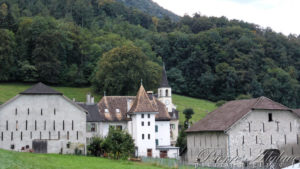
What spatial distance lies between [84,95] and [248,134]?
199ft

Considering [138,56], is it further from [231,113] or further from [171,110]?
[231,113]

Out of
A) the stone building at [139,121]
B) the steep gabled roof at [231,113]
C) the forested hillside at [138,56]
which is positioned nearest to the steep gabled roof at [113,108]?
the stone building at [139,121]

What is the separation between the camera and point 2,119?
6762 centimetres

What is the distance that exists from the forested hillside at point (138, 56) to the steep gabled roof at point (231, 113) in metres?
41.3

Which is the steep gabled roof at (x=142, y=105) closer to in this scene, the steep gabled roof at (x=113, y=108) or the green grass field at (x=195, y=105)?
the steep gabled roof at (x=113, y=108)

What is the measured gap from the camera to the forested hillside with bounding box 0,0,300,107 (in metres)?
118

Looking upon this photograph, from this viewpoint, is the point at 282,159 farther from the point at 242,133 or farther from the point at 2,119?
the point at 2,119

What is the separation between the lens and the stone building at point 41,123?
67500 mm

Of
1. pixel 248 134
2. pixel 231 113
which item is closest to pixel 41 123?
pixel 231 113

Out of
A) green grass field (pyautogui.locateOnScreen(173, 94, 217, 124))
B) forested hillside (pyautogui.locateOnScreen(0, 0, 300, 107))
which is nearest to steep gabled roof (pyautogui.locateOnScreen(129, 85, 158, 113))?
forested hillside (pyautogui.locateOnScreen(0, 0, 300, 107))

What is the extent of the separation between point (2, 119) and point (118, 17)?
130843mm

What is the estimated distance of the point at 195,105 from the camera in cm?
12544

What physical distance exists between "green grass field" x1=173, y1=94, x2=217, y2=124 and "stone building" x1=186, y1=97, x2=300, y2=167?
42.1m

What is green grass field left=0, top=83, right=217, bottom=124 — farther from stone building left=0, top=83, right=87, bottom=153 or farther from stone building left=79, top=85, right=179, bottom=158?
stone building left=0, top=83, right=87, bottom=153
